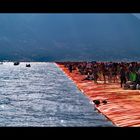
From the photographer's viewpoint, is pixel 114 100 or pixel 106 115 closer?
pixel 106 115

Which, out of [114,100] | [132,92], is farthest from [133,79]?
[114,100]
